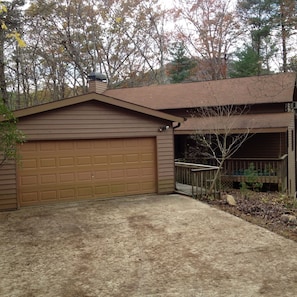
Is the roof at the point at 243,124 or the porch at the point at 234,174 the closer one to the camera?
the porch at the point at 234,174

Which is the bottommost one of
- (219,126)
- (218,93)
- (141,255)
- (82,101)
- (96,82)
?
(141,255)

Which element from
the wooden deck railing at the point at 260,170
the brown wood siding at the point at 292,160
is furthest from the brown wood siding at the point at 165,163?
the brown wood siding at the point at 292,160

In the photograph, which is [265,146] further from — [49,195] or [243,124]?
[49,195]

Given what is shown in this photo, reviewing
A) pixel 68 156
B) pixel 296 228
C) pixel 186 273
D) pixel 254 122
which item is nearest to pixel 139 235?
pixel 186 273

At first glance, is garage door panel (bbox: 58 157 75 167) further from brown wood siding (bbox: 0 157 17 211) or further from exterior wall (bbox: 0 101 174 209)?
brown wood siding (bbox: 0 157 17 211)

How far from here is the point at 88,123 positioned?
998 cm

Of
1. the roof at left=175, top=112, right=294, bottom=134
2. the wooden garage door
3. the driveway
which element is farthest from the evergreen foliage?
the driveway

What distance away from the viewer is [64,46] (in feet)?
80.7

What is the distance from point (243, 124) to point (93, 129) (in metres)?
6.69

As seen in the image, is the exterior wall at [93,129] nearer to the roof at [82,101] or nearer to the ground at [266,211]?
the roof at [82,101]

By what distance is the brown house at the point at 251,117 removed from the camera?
13.1 meters

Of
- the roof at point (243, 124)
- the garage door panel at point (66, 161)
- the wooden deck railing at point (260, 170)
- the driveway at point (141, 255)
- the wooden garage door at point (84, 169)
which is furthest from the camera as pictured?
the roof at point (243, 124)

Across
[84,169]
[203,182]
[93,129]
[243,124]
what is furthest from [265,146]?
[84,169]

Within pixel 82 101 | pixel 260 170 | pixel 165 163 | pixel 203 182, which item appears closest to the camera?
pixel 82 101
